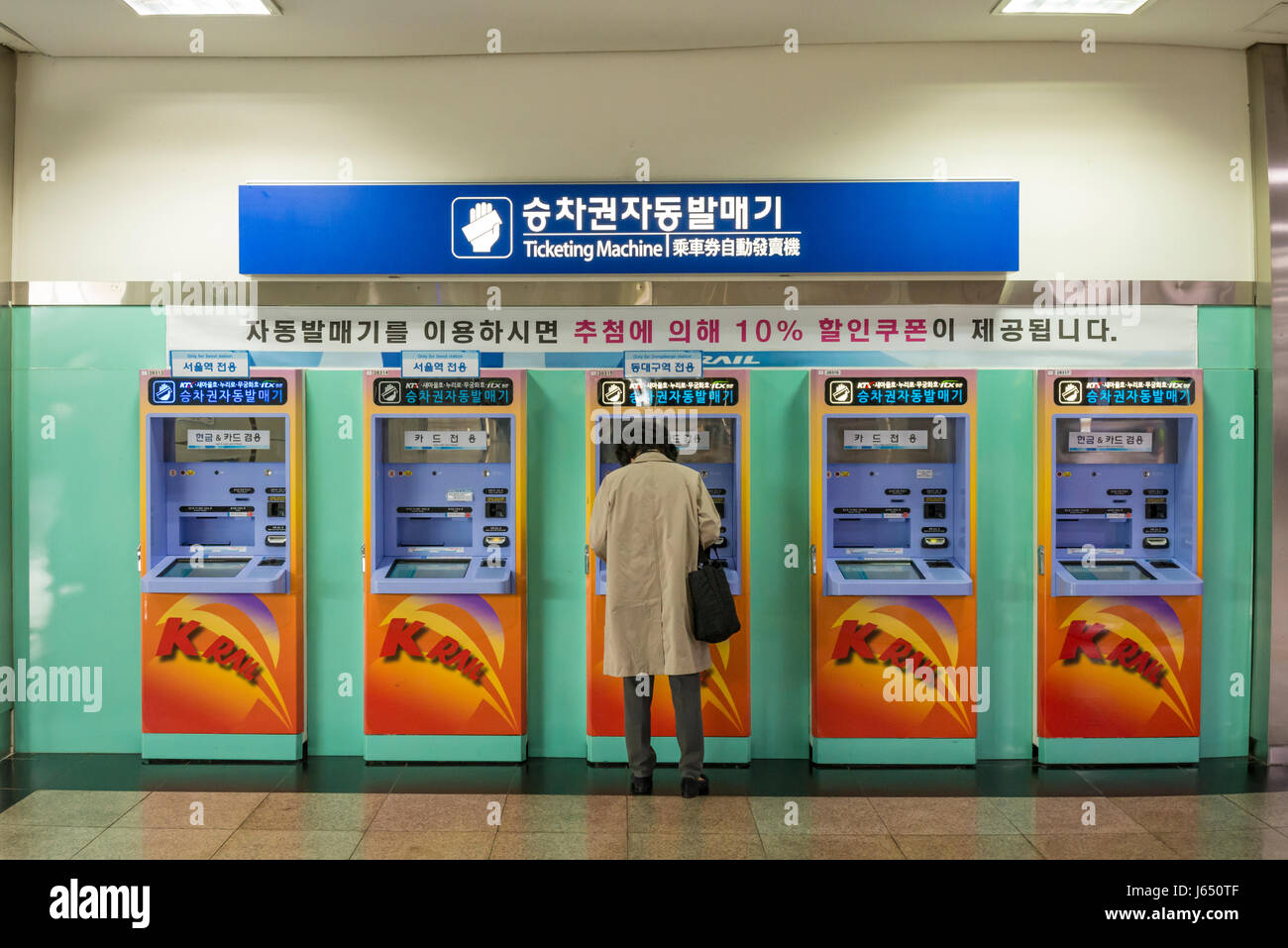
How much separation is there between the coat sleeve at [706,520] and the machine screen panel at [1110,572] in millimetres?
1744

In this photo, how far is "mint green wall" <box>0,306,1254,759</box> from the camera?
4715 mm

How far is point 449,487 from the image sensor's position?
15.1 feet

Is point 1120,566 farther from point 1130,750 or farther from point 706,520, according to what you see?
point 706,520

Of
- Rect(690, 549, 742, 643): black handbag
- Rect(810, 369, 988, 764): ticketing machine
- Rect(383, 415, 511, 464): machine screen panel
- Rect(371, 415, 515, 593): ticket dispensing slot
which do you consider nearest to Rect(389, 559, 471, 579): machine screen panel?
Rect(371, 415, 515, 593): ticket dispensing slot

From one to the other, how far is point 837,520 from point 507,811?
2006 millimetres

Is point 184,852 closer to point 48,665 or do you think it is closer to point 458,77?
point 48,665

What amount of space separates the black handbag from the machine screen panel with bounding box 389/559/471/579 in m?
1.13

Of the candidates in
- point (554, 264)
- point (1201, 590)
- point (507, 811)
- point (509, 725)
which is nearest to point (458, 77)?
point (554, 264)

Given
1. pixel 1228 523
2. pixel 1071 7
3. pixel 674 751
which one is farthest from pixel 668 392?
pixel 1228 523

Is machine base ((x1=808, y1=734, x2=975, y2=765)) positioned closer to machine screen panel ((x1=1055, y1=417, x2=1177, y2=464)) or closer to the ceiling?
machine screen panel ((x1=1055, y1=417, x2=1177, y2=464))

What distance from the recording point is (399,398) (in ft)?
14.4

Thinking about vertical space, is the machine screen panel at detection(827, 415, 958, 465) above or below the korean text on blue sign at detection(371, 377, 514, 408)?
below

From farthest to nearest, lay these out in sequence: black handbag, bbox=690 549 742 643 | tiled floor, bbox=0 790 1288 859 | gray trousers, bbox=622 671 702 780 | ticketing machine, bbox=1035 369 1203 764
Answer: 1. ticketing machine, bbox=1035 369 1203 764
2. gray trousers, bbox=622 671 702 780
3. black handbag, bbox=690 549 742 643
4. tiled floor, bbox=0 790 1288 859

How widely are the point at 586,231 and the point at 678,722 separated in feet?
7.83
